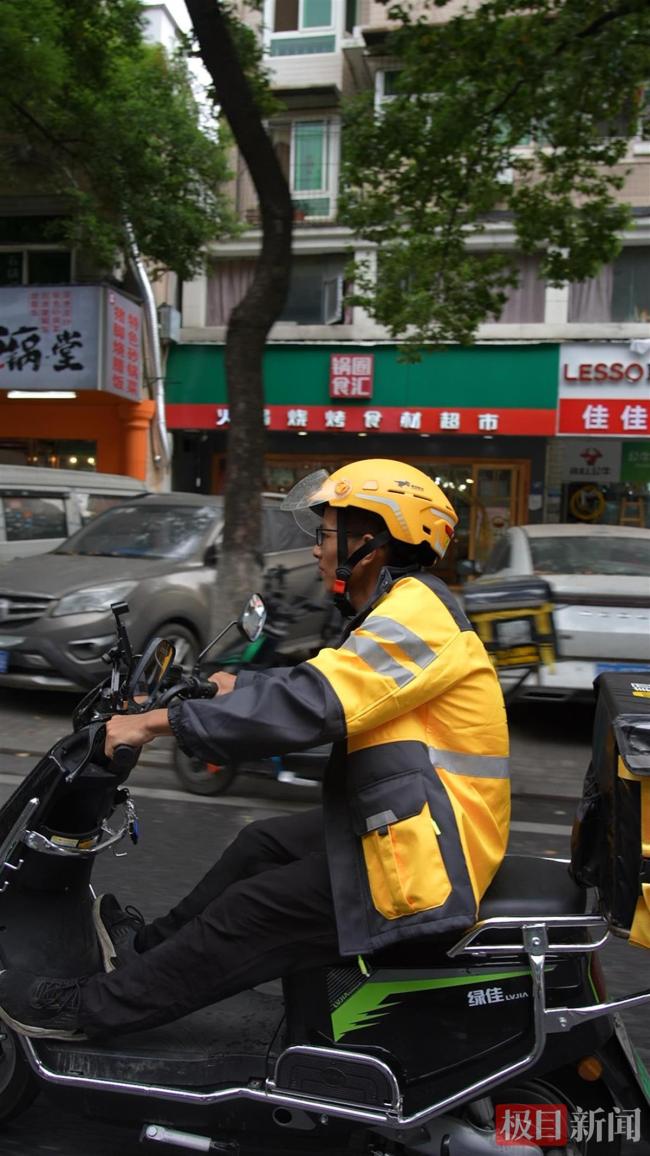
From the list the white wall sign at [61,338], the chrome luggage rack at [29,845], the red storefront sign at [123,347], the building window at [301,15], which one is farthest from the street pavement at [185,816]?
the building window at [301,15]

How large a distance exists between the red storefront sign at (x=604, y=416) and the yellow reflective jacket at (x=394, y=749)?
1397 cm

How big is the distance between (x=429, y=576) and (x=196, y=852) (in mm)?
2706

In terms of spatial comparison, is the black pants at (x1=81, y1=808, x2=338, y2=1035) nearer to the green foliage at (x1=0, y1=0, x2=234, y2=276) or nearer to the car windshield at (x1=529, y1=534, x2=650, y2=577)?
the car windshield at (x1=529, y1=534, x2=650, y2=577)

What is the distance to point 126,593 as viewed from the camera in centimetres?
712

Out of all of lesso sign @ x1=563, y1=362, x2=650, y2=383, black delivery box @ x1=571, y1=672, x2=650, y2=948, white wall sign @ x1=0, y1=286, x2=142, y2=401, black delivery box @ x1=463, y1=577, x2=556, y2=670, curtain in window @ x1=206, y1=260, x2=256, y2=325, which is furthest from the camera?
curtain in window @ x1=206, y1=260, x2=256, y2=325

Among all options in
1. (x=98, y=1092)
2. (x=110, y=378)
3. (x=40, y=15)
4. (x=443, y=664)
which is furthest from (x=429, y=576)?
(x=110, y=378)

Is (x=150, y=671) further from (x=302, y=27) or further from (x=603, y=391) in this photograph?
(x=302, y=27)

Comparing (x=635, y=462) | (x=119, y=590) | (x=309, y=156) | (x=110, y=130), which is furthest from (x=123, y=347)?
(x=119, y=590)

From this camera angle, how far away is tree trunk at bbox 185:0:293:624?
665cm

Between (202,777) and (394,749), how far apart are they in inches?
140

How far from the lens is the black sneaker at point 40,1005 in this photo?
2256mm

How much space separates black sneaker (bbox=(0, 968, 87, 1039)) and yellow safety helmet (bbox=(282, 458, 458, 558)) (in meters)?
1.31

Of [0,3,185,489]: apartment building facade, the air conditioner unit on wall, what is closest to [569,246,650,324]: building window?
the air conditioner unit on wall

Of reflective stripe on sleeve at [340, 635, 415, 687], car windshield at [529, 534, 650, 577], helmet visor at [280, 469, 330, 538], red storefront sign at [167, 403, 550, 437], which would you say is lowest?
car windshield at [529, 534, 650, 577]
